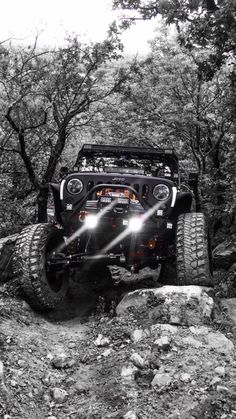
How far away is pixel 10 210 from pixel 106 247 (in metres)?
5.01

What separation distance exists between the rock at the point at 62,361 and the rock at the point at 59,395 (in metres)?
0.45

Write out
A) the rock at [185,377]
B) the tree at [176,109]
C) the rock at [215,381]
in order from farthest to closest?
the tree at [176,109]
the rock at [185,377]
the rock at [215,381]

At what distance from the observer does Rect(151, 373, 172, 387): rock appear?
3410 mm

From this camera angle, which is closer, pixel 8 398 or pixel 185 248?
pixel 8 398

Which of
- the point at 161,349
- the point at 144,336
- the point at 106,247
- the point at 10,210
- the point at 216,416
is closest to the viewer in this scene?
the point at 216,416

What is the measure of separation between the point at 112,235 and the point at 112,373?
2.27 meters

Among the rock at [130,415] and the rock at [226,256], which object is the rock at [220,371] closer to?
the rock at [130,415]

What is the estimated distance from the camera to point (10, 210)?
10180 millimetres

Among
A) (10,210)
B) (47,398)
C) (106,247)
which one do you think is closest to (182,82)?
(10,210)

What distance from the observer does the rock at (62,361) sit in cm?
399

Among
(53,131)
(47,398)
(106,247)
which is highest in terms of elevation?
(53,131)

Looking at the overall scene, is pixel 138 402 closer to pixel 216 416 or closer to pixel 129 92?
pixel 216 416

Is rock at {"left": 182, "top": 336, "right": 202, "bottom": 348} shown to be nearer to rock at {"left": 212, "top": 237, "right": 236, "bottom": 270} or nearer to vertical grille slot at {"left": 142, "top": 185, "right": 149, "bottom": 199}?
vertical grille slot at {"left": 142, "top": 185, "right": 149, "bottom": 199}

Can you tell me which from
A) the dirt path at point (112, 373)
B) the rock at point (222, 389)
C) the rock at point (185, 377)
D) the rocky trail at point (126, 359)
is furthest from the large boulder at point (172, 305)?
the rock at point (222, 389)
